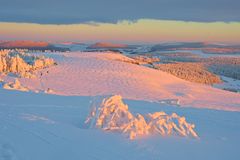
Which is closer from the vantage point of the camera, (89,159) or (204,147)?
(89,159)

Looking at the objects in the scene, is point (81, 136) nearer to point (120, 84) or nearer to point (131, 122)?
point (131, 122)

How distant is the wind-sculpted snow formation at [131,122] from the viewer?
23.8 feet

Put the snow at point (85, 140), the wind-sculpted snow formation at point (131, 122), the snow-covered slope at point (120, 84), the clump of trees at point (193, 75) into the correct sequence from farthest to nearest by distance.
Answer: the clump of trees at point (193, 75), the snow-covered slope at point (120, 84), the wind-sculpted snow formation at point (131, 122), the snow at point (85, 140)

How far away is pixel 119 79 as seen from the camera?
3488 cm

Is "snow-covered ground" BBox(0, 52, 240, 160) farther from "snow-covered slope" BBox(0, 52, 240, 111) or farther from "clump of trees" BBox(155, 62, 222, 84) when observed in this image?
"clump of trees" BBox(155, 62, 222, 84)

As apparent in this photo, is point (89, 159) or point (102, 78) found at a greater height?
point (89, 159)

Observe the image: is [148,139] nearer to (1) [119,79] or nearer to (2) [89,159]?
(2) [89,159]

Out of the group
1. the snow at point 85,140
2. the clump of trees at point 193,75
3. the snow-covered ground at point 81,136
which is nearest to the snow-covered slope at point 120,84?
the snow-covered ground at point 81,136

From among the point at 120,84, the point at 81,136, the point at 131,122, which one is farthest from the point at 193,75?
the point at 81,136

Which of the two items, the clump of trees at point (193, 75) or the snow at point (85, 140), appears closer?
the snow at point (85, 140)

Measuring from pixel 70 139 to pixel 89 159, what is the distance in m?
1.04

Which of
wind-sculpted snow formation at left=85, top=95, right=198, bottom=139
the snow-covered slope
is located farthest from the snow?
the snow-covered slope

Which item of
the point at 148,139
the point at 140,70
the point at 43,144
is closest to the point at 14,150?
the point at 43,144

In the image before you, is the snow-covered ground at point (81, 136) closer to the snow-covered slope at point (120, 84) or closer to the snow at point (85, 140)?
the snow at point (85, 140)
